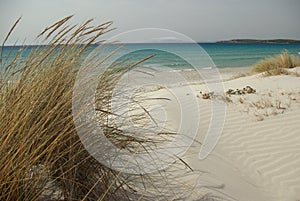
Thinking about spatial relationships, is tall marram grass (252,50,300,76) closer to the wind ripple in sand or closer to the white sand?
the white sand

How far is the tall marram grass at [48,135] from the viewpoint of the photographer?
159cm

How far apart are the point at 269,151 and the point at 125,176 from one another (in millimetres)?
2026

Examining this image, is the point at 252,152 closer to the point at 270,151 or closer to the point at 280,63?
the point at 270,151

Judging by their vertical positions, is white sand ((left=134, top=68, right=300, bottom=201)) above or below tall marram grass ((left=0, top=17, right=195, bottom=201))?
below

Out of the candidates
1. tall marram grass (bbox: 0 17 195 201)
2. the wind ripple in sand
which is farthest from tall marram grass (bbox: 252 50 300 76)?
tall marram grass (bbox: 0 17 195 201)

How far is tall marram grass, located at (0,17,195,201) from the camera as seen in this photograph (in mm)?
1591

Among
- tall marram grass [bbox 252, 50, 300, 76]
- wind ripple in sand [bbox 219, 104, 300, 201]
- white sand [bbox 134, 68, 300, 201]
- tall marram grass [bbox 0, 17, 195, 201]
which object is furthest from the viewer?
tall marram grass [bbox 252, 50, 300, 76]

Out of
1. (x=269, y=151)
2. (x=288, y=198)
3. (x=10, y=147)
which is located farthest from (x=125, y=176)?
(x=269, y=151)

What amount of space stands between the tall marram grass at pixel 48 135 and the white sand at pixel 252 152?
80 cm

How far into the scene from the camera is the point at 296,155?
3.47 metres

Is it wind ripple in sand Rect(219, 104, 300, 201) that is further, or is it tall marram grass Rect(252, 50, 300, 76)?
tall marram grass Rect(252, 50, 300, 76)

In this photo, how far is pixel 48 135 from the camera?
1.67 meters

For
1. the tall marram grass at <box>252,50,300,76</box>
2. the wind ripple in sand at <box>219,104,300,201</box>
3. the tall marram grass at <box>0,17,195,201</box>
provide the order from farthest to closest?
1. the tall marram grass at <box>252,50,300,76</box>
2. the wind ripple in sand at <box>219,104,300,201</box>
3. the tall marram grass at <box>0,17,195,201</box>

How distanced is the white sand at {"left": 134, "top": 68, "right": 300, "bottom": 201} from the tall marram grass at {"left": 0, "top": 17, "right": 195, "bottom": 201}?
31.4 inches
